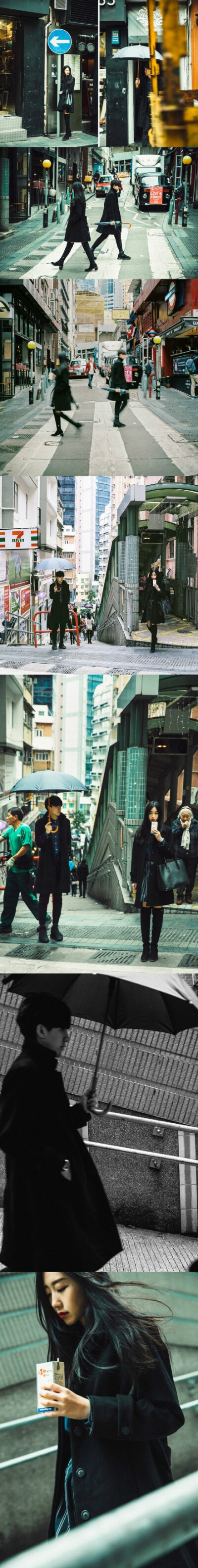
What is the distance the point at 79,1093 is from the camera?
596 cm

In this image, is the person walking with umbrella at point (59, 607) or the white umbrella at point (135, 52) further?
the person walking with umbrella at point (59, 607)

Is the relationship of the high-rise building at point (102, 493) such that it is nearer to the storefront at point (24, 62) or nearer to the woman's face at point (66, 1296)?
the storefront at point (24, 62)

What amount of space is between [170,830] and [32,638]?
3.57ft

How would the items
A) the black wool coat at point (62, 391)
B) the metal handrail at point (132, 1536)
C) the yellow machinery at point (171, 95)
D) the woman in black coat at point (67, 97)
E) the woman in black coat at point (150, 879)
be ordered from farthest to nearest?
1. the woman in black coat at point (150, 879)
2. the black wool coat at point (62, 391)
3. the woman in black coat at point (67, 97)
4. the yellow machinery at point (171, 95)
5. the metal handrail at point (132, 1536)

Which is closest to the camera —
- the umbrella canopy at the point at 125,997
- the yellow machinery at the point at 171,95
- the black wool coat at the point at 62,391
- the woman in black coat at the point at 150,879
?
the yellow machinery at the point at 171,95

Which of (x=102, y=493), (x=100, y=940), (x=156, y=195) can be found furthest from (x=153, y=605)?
(x=156, y=195)

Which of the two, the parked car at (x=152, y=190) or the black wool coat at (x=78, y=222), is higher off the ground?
the parked car at (x=152, y=190)

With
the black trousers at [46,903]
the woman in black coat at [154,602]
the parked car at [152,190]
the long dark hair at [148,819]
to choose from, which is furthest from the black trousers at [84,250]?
the black trousers at [46,903]

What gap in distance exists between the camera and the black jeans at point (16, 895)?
5.69 metres

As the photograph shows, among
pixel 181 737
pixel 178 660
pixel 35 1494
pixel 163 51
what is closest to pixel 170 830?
pixel 181 737

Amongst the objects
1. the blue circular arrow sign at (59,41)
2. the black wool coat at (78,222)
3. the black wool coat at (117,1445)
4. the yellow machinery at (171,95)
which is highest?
the blue circular arrow sign at (59,41)

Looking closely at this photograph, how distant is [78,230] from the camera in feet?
17.9

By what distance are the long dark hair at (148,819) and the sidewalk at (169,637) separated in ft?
2.33

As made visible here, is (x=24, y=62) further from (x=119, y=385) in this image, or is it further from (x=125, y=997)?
(x=125, y=997)
